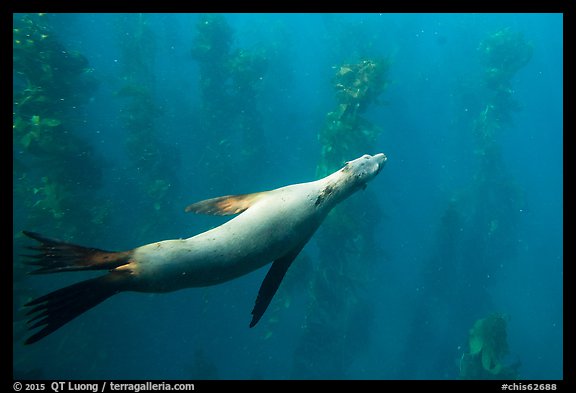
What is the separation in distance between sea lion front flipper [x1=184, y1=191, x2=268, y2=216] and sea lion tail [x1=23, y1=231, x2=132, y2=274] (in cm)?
73

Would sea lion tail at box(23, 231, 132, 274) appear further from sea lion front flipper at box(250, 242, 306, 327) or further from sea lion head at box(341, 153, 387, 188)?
sea lion head at box(341, 153, 387, 188)

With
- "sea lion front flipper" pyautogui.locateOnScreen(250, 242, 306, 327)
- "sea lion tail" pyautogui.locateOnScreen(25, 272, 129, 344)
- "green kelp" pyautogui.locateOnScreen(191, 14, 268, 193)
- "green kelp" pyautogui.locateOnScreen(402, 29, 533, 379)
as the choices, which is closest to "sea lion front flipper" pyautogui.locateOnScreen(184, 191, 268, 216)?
"sea lion front flipper" pyautogui.locateOnScreen(250, 242, 306, 327)

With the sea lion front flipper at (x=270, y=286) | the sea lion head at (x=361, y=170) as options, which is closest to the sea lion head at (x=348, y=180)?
the sea lion head at (x=361, y=170)

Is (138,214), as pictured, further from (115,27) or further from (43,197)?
(115,27)

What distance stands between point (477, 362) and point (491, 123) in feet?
31.7

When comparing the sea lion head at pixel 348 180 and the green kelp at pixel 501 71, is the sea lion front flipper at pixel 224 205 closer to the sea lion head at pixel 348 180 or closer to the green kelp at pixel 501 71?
the sea lion head at pixel 348 180

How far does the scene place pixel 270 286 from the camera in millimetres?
2996

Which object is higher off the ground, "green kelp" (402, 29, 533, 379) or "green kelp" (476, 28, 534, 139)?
"green kelp" (476, 28, 534, 139)

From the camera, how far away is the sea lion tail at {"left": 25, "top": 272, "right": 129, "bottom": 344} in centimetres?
209

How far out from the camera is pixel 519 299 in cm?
2950

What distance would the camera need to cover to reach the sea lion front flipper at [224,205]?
2.92 meters

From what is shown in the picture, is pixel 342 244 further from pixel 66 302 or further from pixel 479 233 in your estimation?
pixel 66 302
